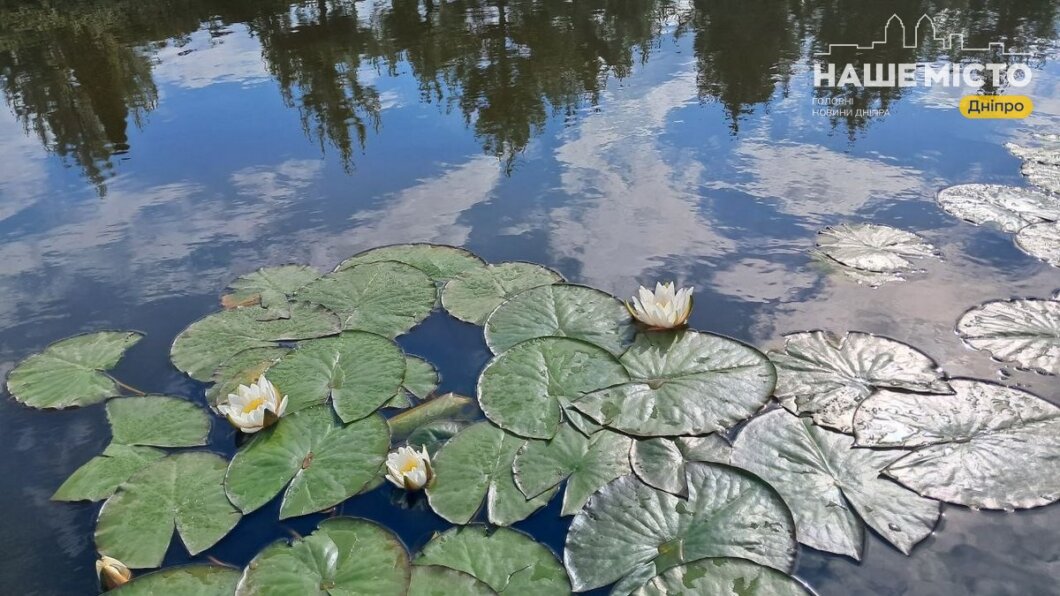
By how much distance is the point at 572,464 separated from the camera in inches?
73.2

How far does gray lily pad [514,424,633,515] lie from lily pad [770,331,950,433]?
0.56 metres

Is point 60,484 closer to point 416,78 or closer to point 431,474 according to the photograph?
point 431,474

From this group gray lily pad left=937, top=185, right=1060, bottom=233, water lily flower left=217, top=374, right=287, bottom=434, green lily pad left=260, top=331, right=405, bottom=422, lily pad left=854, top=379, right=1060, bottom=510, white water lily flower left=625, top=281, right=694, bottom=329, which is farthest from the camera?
gray lily pad left=937, top=185, right=1060, bottom=233

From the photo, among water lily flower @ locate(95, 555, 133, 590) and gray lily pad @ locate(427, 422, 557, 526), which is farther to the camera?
gray lily pad @ locate(427, 422, 557, 526)

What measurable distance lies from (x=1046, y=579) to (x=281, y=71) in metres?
6.21

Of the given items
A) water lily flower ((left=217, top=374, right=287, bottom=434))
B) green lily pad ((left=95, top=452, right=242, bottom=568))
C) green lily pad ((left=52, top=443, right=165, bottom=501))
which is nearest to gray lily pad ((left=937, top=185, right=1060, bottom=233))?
water lily flower ((left=217, top=374, right=287, bottom=434))

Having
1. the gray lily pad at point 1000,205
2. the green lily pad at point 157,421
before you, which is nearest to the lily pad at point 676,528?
the green lily pad at point 157,421

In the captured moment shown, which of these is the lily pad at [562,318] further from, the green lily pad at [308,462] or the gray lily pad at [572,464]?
the green lily pad at [308,462]

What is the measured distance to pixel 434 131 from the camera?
4441mm

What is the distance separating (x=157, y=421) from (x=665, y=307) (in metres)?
1.73

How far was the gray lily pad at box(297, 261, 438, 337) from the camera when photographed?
8.27 ft

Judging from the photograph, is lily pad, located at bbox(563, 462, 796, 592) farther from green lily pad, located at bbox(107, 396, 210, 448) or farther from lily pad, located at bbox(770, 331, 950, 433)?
green lily pad, located at bbox(107, 396, 210, 448)

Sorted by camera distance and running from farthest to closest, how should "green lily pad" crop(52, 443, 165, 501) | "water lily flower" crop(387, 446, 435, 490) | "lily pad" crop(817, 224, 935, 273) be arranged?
"lily pad" crop(817, 224, 935, 273) < "green lily pad" crop(52, 443, 165, 501) < "water lily flower" crop(387, 446, 435, 490)

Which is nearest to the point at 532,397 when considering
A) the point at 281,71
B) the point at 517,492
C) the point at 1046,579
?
the point at 517,492
